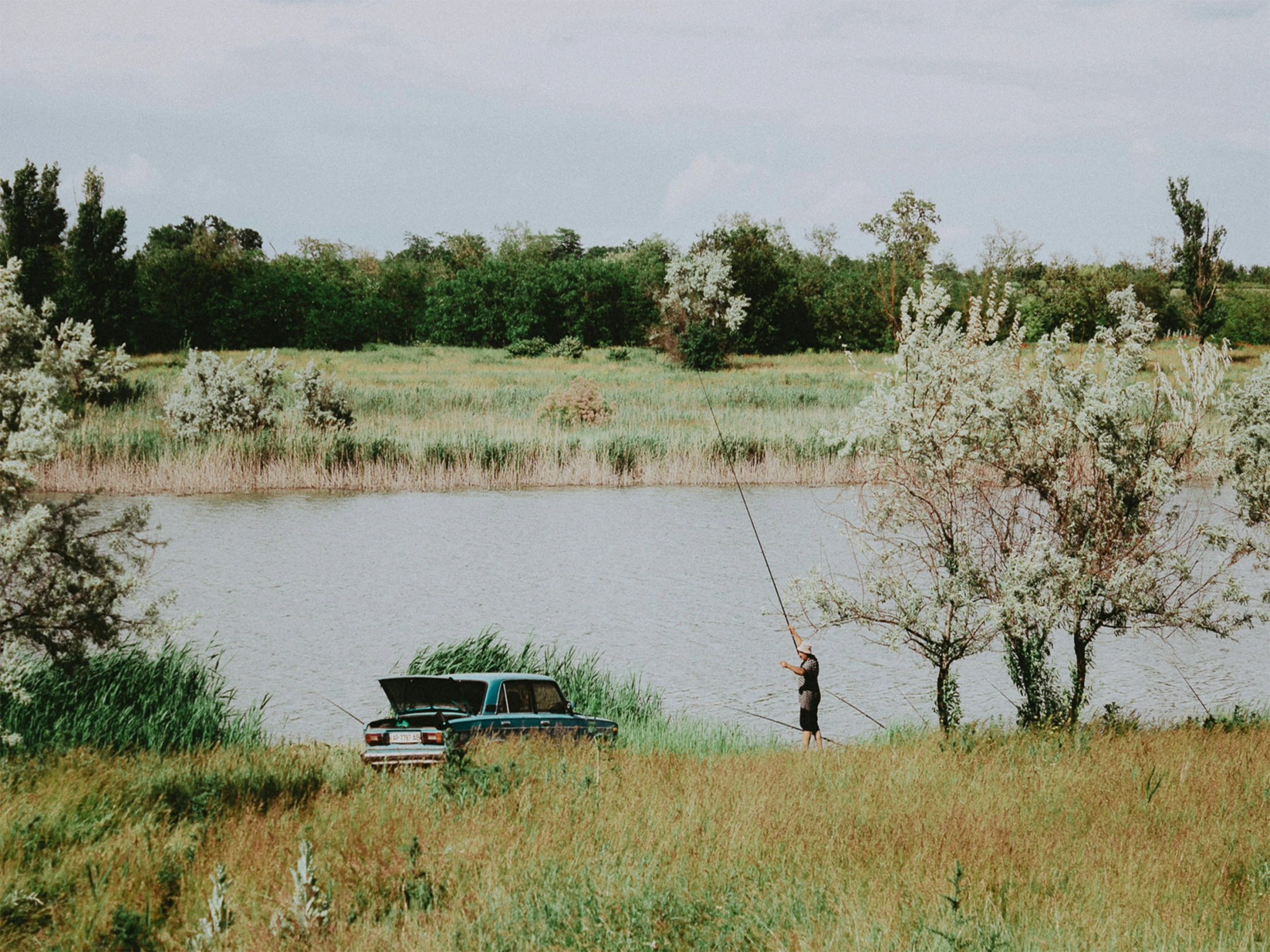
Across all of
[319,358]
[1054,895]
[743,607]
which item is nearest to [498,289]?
[319,358]

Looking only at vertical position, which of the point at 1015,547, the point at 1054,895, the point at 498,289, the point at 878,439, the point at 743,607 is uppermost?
the point at 498,289

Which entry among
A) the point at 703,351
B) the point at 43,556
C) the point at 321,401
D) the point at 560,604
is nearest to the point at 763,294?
the point at 703,351

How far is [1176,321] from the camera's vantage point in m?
70.5

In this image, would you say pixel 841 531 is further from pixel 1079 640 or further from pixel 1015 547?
pixel 1079 640

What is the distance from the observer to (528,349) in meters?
64.1

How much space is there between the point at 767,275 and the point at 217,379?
4037cm

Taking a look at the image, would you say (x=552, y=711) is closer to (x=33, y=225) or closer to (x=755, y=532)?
(x=755, y=532)

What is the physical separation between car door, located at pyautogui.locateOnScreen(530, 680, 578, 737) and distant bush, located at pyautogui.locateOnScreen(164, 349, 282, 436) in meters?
25.8

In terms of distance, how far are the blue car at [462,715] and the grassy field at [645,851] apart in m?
0.38

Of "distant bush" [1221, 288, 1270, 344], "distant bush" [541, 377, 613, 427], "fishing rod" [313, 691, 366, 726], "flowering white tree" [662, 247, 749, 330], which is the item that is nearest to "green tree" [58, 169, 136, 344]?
"distant bush" [541, 377, 613, 427]

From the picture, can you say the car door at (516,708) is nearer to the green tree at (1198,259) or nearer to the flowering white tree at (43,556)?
the flowering white tree at (43,556)

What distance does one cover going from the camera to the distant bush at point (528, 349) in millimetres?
64125

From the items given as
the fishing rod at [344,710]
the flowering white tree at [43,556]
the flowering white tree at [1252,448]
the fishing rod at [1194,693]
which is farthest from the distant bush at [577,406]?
the flowering white tree at [43,556]

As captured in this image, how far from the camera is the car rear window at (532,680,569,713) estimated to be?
34.9 feet
